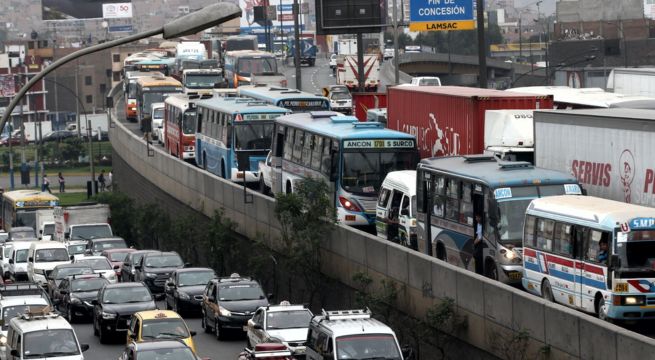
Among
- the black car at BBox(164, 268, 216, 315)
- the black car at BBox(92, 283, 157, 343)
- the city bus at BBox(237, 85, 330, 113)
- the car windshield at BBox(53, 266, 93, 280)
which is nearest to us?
the black car at BBox(92, 283, 157, 343)

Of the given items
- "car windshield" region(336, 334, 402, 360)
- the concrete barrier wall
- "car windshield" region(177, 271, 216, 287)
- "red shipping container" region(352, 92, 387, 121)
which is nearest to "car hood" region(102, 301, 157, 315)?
"car windshield" region(177, 271, 216, 287)

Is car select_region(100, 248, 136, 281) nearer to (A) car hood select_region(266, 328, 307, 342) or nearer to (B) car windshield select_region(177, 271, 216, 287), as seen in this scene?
(B) car windshield select_region(177, 271, 216, 287)

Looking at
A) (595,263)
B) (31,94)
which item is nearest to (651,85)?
(595,263)

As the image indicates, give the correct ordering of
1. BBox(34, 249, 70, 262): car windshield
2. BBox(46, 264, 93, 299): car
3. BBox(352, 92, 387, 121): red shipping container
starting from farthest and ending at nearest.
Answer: BBox(352, 92, 387, 121): red shipping container < BBox(34, 249, 70, 262): car windshield < BBox(46, 264, 93, 299): car

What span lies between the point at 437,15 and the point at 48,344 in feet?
104

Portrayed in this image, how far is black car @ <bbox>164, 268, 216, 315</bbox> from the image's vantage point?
1379 inches

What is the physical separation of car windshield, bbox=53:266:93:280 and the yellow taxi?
11488 mm

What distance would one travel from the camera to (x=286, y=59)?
163750mm

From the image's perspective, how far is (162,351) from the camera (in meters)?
23.3

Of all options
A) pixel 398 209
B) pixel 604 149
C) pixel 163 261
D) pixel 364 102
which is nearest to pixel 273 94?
pixel 364 102

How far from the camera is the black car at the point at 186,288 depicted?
3503 centimetres

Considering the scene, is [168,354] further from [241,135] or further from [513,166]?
[241,135]

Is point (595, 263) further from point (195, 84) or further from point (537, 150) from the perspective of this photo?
point (195, 84)

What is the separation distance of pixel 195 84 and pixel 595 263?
60.5 meters
